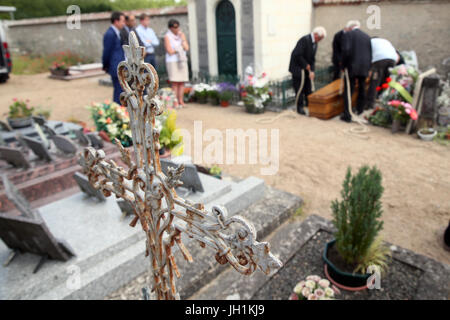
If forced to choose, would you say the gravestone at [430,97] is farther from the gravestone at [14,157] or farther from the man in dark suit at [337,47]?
the gravestone at [14,157]

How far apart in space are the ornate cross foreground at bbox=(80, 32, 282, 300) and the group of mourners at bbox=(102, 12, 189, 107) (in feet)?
16.9

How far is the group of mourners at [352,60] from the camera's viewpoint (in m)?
6.66

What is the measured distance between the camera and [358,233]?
253cm

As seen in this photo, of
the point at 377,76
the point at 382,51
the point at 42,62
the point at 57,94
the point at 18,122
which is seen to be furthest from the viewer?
the point at 42,62

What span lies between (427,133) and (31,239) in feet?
19.9

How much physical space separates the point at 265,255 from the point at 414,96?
6259 millimetres

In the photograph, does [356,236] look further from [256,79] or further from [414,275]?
[256,79]

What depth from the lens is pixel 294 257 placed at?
295 centimetres

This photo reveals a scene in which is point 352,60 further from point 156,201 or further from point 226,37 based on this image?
point 156,201

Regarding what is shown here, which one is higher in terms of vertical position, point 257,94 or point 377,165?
point 257,94

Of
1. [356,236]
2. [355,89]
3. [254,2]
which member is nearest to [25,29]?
[254,2]

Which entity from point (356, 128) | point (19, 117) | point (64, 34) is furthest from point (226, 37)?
point (64, 34)

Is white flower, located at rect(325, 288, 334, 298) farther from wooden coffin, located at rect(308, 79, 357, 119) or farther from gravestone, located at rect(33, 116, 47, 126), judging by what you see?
wooden coffin, located at rect(308, 79, 357, 119)

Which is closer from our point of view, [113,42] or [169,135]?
[169,135]
